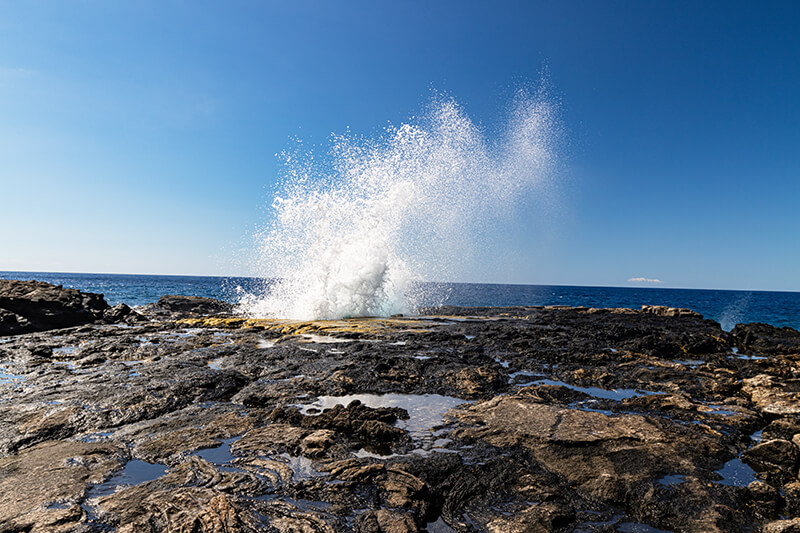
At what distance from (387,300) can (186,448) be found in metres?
27.7

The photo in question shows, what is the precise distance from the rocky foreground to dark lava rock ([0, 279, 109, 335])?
10.9 m

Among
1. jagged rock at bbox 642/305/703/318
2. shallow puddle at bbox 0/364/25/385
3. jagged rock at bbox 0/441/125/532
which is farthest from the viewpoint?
jagged rock at bbox 642/305/703/318

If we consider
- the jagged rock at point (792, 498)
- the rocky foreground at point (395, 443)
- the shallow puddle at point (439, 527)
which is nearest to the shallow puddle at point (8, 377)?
the rocky foreground at point (395, 443)

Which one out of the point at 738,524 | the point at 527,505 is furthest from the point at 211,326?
the point at 738,524

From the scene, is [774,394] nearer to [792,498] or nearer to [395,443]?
[792,498]

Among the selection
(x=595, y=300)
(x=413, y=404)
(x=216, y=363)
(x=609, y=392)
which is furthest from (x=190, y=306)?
(x=595, y=300)

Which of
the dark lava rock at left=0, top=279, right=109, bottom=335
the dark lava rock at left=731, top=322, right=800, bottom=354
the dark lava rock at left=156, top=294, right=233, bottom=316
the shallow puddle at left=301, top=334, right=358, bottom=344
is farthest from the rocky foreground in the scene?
the dark lava rock at left=156, top=294, right=233, bottom=316

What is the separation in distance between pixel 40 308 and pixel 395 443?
2817 cm

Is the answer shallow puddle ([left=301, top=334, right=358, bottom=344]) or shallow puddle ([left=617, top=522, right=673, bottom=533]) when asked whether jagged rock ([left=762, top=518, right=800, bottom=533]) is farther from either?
shallow puddle ([left=301, top=334, right=358, bottom=344])

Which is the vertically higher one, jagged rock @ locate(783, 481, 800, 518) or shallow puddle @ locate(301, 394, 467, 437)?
jagged rock @ locate(783, 481, 800, 518)

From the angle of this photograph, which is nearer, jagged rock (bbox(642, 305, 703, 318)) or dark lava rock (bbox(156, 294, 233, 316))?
dark lava rock (bbox(156, 294, 233, 316))

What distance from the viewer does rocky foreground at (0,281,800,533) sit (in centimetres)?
491

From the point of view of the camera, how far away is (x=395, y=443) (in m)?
7.21

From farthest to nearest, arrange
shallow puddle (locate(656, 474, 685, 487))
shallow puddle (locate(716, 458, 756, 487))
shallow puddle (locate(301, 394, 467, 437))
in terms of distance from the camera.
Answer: shallow puddle (locate(301, 394, 467, 437)) < shallow puddle (locate(716, 458, 756, 487)) < shallow puddle (locate(656, 474, 685, 487))
